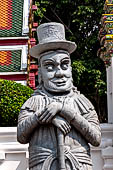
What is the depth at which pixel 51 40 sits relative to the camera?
387 cm

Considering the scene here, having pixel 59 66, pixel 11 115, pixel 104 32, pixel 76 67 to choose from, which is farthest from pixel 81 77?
pixel 59 66

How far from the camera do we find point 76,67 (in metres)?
13.0

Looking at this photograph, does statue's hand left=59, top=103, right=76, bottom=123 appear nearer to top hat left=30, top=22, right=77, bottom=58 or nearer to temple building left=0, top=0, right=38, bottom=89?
top hat left=30, top=22, right=77, bottom=58

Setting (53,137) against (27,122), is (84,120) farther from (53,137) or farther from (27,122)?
(27,122)

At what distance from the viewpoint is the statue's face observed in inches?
151

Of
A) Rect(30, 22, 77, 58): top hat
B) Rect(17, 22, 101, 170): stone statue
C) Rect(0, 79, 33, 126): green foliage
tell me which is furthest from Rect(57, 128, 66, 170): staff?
Rect(0, 79, 33, 126): green foliage

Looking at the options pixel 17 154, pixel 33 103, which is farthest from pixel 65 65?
pixel 17 154

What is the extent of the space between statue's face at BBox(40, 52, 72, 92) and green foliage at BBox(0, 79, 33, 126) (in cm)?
306

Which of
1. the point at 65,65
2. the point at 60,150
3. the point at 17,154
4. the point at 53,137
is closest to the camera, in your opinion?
the point at 60,150

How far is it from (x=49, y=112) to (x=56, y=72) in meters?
0.51

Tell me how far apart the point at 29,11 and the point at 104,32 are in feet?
8.41

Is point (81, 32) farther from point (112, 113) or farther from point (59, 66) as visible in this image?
point (59, 66)

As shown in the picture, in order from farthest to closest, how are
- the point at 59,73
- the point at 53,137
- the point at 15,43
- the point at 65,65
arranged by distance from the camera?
the point at 15,43 < the point at 65,65 < the point at 59,73 < the point at 53,137

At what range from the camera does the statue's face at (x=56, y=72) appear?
3.84 metres
